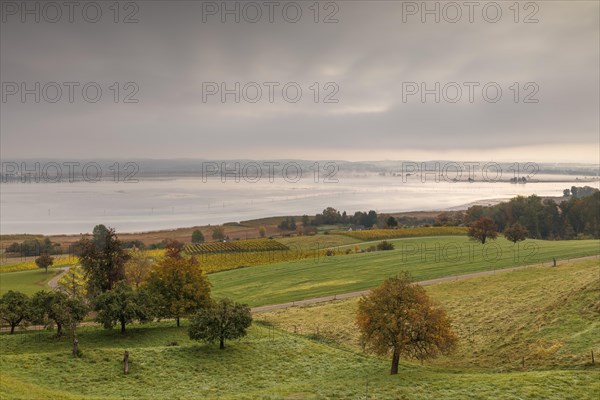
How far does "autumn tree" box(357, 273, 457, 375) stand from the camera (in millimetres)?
29562

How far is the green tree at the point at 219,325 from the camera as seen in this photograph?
3597cm

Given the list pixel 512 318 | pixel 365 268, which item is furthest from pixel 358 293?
pixel 512 318

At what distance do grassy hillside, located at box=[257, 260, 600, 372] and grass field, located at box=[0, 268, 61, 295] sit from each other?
46826 millimetres

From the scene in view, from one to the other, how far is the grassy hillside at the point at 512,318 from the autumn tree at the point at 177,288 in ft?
26.6

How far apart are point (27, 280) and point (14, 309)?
152 ft

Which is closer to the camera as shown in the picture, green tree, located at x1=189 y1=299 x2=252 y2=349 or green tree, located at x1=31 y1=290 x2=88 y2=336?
green tree, located at x1=189 y1=299 x2=252 y2=349

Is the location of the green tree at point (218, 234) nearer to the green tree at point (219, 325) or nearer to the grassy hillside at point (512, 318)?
the grassy hillside at point (512, 318)

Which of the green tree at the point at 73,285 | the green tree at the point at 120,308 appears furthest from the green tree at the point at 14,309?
the green tree at the point at 73,285

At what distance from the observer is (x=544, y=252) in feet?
253

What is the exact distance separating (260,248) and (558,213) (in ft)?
316

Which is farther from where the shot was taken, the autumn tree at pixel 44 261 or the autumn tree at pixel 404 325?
the autumn tree at pixel 44 261

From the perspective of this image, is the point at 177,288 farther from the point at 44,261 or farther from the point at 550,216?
the point at 550,216

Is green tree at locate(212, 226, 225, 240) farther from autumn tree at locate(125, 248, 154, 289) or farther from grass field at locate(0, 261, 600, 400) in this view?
grass field at locate(0, 261, 600, 400)

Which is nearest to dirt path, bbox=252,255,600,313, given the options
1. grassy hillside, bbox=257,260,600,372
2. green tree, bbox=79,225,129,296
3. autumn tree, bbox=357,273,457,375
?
grassy hillside, bbox=257,260,600,372
